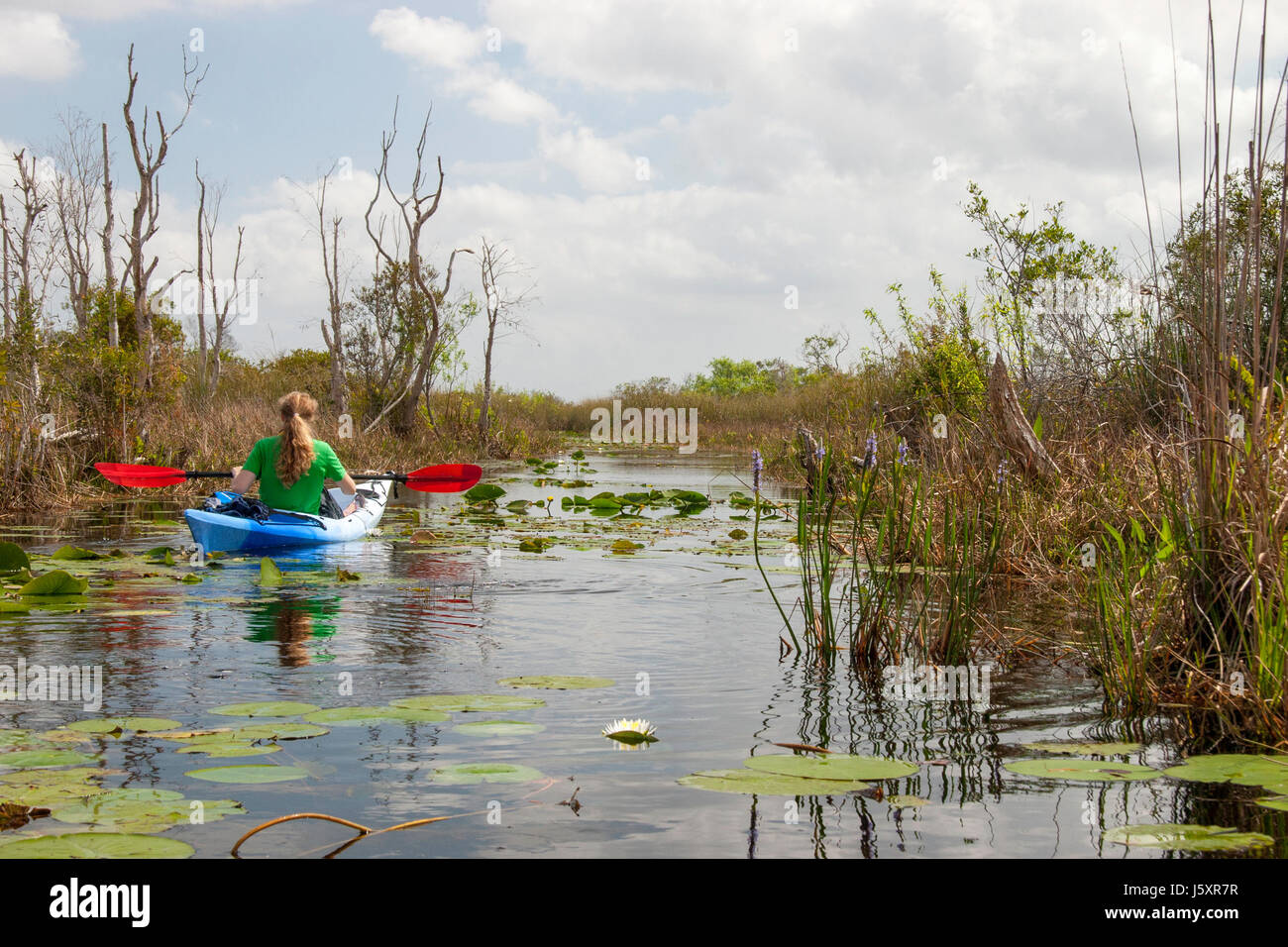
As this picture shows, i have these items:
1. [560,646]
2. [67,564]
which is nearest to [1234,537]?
[560,646]

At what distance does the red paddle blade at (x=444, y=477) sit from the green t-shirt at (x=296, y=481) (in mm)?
2088

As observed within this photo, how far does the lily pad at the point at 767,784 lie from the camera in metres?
3.20

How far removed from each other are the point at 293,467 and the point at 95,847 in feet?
21.8

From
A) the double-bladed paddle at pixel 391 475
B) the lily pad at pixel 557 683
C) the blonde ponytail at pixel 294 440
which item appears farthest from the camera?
the double-bladed paddle at pixel 391 475

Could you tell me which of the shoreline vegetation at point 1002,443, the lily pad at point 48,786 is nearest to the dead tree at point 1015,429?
the shoreline vegetation at point 1002,443

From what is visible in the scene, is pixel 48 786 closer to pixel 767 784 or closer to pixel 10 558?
pixel 767 784

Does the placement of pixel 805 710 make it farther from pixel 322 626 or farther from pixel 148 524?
pixel 148 524

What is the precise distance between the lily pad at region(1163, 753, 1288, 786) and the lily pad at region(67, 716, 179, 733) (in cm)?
341

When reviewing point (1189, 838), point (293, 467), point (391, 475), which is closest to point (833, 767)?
point (1189, 838)

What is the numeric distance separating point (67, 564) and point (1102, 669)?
6.98m

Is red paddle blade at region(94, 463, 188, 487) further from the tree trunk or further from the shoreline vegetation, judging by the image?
the tree trunk

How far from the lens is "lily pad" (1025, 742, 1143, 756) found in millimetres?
3742

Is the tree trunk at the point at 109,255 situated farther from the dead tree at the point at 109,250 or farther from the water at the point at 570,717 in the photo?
the water at the point at 570,717

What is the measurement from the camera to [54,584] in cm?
668
